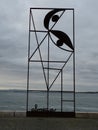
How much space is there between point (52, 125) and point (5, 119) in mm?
1240

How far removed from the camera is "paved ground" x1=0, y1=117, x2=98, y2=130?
10.8 meters

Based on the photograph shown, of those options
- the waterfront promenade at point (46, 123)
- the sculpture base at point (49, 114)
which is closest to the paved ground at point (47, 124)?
the waterfront promenade at point (46, 123)

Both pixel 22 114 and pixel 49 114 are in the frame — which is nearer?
pixel 49 114

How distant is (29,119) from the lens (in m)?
10.9

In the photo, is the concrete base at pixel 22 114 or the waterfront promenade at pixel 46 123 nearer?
the waterfront promenade at pixel 46 123

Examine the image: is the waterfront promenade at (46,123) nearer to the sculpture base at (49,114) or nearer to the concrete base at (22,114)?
the sculpture base at (49,114)

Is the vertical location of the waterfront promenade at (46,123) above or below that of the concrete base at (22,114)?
below

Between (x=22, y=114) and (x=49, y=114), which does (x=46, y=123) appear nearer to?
Result: (x=49, y=114)

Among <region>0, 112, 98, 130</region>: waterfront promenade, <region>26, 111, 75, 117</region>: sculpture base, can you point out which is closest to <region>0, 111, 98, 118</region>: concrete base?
<region>26, 111, 75, 117</region>: sculpture base

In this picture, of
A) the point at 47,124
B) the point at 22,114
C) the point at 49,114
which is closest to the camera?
the point at 47,124

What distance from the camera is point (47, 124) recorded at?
10.9 metres

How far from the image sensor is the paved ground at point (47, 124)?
10820 mm

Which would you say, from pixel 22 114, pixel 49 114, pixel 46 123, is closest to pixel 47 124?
pixel 46 123

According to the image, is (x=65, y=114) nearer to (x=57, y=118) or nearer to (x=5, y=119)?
(x=57, y=118)
